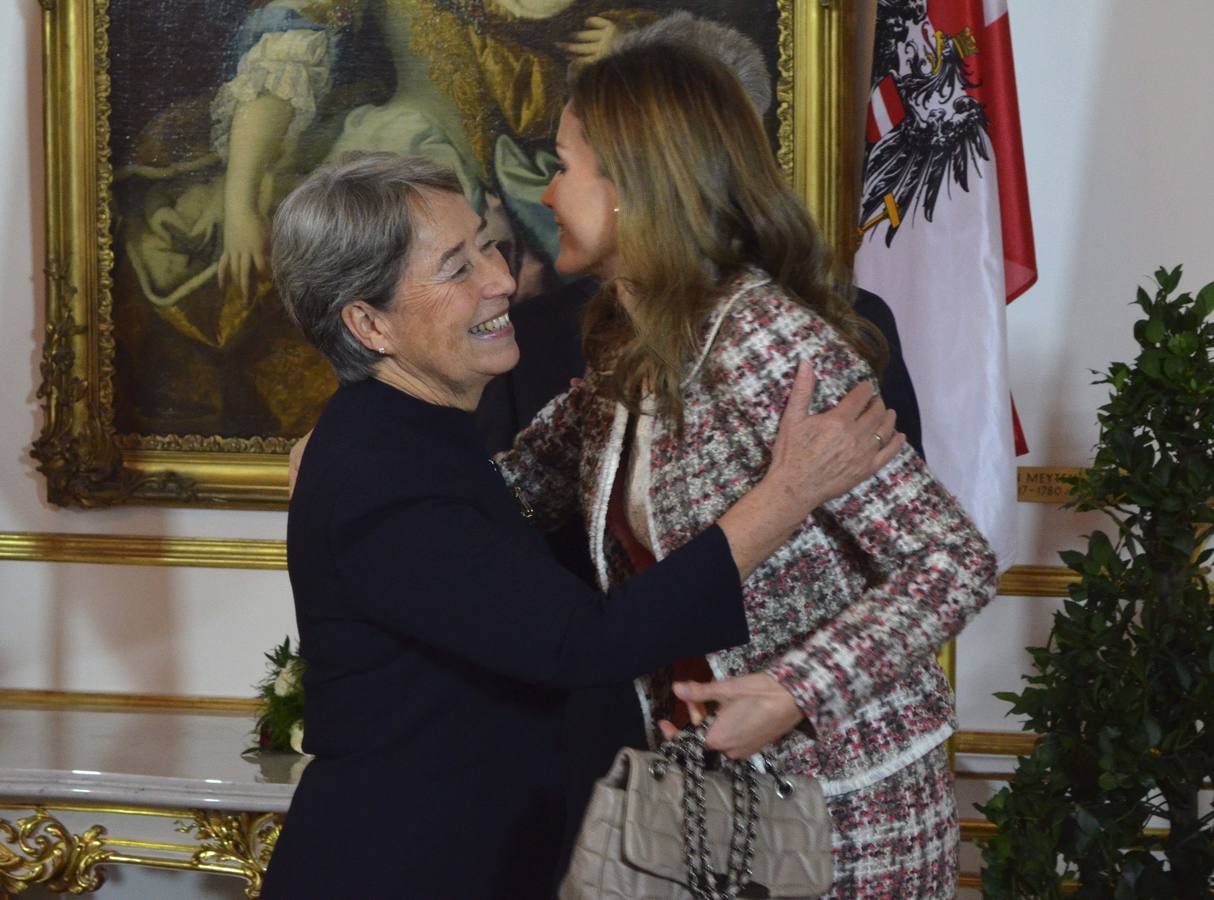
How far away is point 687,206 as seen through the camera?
2041mm

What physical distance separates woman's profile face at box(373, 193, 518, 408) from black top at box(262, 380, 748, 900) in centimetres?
6

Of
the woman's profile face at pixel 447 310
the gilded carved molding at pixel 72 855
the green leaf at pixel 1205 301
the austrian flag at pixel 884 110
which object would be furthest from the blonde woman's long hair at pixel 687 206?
the gilded carved molding at pixel 72 855

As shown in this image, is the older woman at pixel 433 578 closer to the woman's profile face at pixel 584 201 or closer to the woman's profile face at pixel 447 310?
the woman's profile face at pixel 447 310

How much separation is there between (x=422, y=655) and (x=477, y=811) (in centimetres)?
24

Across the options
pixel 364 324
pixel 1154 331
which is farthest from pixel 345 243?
pixel 1154 331

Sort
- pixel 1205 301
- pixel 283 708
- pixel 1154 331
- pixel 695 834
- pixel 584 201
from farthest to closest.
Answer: pixel 283 708, pixel 1154 331, pixel 1205 301, pixel 584 201, pixel 695 834

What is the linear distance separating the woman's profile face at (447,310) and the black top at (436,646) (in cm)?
6

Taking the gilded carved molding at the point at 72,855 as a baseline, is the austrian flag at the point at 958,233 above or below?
above

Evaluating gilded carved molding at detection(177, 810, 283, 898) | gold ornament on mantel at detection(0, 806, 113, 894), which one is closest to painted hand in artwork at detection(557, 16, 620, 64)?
gilded carved molding at detection(177, 810, 283, 898)

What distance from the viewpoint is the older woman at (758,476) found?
181cm

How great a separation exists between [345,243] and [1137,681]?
185 centimetres

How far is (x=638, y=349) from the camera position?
2016mm

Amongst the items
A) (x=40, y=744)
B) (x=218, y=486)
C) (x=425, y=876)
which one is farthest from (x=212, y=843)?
(x=425, y=876)

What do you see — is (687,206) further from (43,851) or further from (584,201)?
(43,851)
